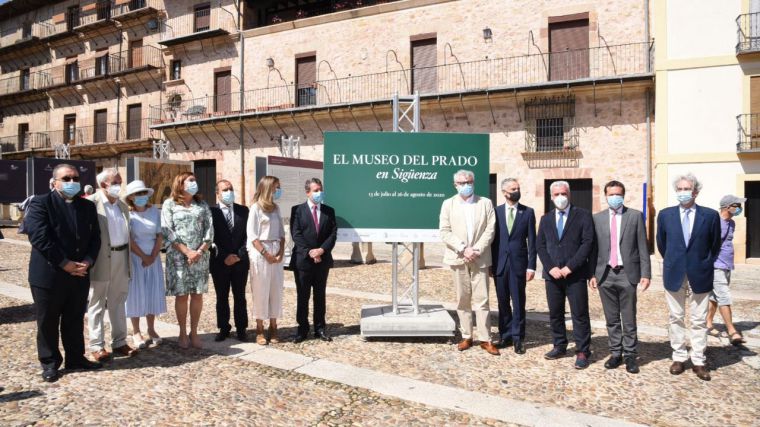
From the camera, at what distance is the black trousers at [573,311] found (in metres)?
4.81

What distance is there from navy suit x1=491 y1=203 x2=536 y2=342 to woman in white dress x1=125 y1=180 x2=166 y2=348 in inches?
138

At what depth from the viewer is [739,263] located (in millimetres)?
13711

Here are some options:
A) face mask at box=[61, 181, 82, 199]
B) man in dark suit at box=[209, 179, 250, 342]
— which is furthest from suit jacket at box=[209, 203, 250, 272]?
face mask at box=[61, 181, 82, 199]

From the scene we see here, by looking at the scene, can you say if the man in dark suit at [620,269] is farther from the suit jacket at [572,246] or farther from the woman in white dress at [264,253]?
the woman in white dress at [264,253]

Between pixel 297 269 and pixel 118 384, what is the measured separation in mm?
2053

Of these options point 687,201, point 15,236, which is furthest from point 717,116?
point 15,236

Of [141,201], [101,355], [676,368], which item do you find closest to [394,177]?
[141,201]

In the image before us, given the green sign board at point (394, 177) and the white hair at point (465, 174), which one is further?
the green sign board at point (394, 177)

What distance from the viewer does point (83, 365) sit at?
4.46 meters

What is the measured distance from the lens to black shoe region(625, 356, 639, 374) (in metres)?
4.51

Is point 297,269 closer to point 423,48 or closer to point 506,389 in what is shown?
point 506,389

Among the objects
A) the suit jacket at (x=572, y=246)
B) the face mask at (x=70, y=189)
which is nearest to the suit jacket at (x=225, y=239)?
the face mask at (x=70, y=189)

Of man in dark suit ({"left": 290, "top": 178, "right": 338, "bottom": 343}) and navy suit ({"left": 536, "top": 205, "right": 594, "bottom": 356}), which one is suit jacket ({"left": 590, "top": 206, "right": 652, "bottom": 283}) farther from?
man in dark suit ({"left": 290, "top": 178, "right": 338, "bottom": 343})

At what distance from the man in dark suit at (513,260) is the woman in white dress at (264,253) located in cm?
234
